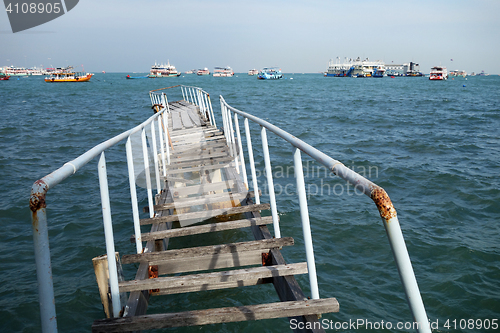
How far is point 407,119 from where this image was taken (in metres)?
20.0

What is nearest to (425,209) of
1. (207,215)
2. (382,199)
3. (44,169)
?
(207,215)

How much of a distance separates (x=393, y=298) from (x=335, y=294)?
730 millimetres

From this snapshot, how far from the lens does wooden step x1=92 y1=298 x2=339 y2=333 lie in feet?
7.55

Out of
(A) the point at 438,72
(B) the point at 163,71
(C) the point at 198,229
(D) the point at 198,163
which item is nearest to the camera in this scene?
(C) the point at 198,229

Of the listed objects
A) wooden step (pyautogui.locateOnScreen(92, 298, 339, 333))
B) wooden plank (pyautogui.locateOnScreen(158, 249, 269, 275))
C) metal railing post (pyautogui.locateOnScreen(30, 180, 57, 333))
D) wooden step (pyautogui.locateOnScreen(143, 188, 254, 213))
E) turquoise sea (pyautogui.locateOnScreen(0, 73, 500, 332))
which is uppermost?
metal railing post (pyautogui.locateOnScreen(30, 180, 57, 333))

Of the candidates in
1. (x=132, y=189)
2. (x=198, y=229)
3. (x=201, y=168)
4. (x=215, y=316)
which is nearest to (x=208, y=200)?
(x=198, y=229)

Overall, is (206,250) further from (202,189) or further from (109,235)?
(202,189)

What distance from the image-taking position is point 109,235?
241 centimetres

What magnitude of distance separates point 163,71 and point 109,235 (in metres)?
154

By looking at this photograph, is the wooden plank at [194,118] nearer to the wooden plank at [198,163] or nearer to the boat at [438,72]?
the wooden plank at [198,163]

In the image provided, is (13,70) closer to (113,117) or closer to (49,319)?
(113,117)

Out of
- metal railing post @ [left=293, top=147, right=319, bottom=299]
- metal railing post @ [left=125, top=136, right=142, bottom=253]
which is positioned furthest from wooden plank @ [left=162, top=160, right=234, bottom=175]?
metal railing post @ [left=293, top=147, right=319, bottom=299]

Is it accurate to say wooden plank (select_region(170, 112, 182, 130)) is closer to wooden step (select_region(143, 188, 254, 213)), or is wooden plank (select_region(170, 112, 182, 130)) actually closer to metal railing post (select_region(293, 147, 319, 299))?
wooden step (select_region(143, 188, 254, 213))

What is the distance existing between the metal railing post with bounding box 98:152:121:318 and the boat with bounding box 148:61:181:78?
490 ft
